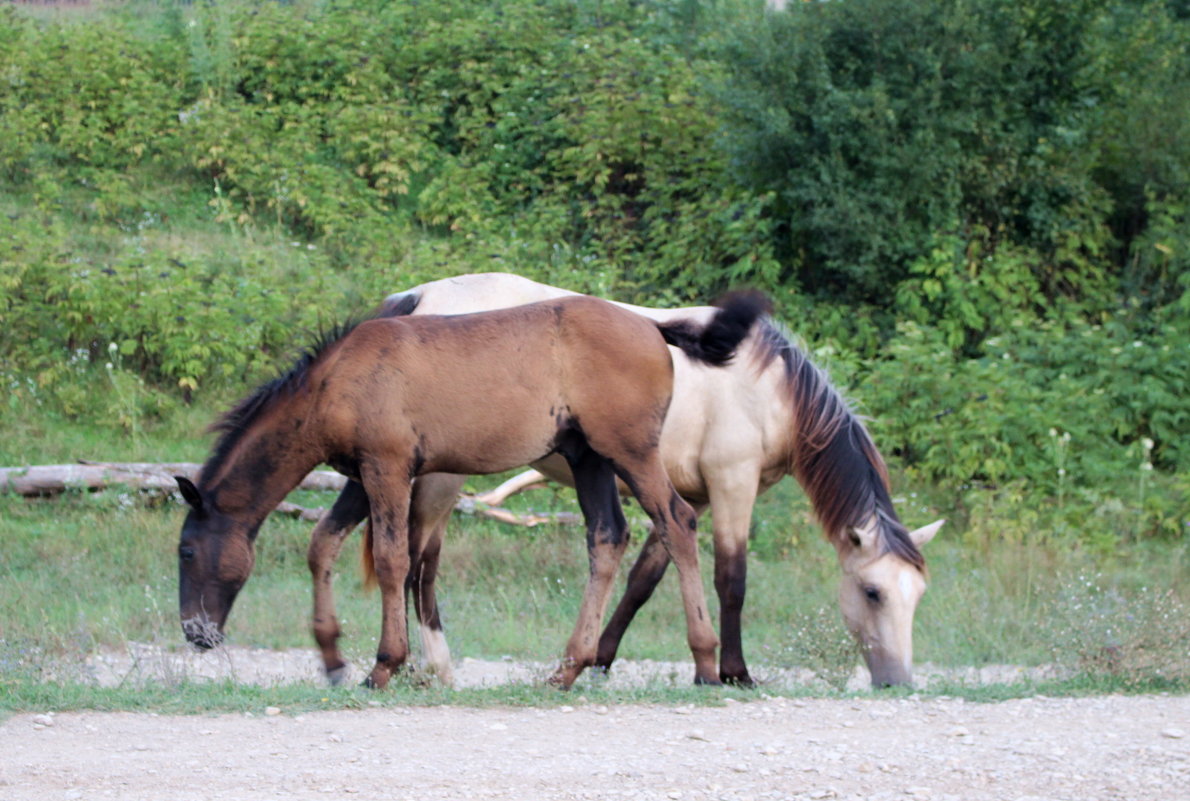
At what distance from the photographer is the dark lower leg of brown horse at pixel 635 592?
21.6 ft

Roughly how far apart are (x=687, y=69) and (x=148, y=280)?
644 centimetres

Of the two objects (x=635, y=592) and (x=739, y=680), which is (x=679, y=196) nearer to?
(x=635, y=592)

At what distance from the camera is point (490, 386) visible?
5398mm

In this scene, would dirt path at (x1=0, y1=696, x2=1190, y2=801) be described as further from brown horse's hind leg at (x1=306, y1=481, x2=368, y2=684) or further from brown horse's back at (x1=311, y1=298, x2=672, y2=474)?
brown horse's back at (x1=311, y1=298, x2=672, y2=474)

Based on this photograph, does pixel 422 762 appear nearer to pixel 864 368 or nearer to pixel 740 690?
pixel 740 690

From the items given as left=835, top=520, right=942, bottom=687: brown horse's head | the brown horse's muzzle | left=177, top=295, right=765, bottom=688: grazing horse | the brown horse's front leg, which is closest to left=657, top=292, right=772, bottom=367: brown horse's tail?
left=177, top=295, right=765, bottom=688: grazing horse

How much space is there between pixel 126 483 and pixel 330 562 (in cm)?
411

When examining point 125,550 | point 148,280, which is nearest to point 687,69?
point 148,280

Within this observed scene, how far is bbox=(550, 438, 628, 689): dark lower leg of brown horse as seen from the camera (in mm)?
5617

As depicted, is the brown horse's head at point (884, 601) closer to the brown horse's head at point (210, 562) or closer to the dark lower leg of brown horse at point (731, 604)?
the dark lower leg of brown horse at point (731, 604)

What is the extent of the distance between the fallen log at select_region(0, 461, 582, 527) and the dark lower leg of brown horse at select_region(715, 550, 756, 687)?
3096 mm

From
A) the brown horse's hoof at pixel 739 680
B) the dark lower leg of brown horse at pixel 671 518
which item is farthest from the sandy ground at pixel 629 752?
the brown horse's hoof at pixel 739 680

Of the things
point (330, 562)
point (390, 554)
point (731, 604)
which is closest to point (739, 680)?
point (731, 604)

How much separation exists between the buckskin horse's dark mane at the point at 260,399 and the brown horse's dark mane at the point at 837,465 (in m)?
2.20
